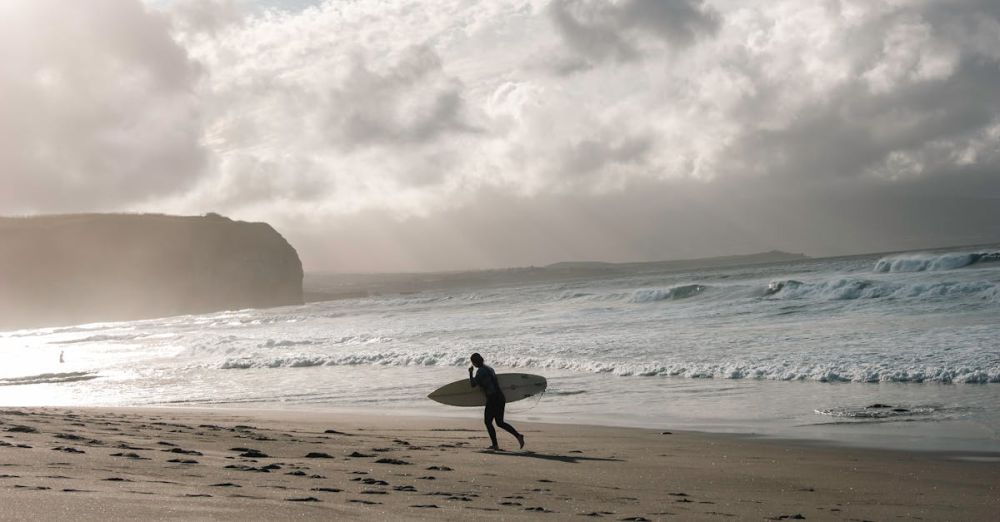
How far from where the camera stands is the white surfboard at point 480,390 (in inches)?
559

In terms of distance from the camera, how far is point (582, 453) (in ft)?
33.9

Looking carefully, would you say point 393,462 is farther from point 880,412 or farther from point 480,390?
point 880,412

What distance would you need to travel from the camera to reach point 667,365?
19188 millimetres

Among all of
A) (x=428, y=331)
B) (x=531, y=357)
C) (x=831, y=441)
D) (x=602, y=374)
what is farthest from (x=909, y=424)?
(x=428, y=331)

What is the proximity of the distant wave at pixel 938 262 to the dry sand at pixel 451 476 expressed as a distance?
40.9 meters

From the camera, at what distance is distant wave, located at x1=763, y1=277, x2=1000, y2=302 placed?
30.8 meters

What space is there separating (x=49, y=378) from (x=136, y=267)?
307ft

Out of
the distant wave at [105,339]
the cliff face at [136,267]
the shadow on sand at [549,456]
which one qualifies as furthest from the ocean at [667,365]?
the cliff face at [136,267]

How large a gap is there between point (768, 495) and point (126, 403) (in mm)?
14974

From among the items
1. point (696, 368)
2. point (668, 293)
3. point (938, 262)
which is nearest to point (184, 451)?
point (696, 368)

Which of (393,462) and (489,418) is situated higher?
(489,418)

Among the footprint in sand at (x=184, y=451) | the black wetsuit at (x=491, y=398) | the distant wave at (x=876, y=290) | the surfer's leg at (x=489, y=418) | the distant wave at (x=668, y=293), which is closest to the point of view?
the footprint in sand at (x=184, y=451)

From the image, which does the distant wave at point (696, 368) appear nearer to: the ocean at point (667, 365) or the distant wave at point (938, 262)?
the ocean at point (667, 365)

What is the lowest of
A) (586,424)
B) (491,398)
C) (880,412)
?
(586,424)
